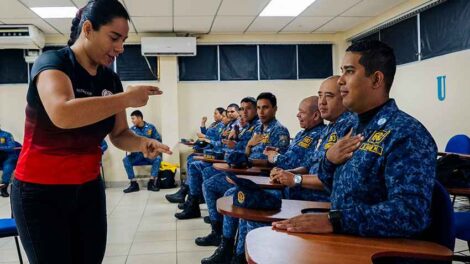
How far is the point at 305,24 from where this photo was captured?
7.07 metres

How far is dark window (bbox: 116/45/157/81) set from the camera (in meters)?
7.73

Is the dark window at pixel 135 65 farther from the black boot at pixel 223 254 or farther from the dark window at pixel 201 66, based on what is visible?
the black boot at pixel 223 254

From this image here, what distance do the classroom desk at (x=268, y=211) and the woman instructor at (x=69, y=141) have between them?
62 centimetres

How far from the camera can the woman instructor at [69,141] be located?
1.16 meters

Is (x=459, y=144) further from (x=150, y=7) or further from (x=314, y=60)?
(x=150, y=7)

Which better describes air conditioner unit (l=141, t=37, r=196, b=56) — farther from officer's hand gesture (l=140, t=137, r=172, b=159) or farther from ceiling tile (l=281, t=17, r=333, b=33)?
officer's hand gesture (l=140, t=137, r=172, b=159)

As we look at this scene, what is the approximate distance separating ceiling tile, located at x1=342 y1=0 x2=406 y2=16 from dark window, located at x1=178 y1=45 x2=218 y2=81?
2.74 meters

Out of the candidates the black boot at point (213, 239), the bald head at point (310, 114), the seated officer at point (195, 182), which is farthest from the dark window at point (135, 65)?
the bald head at point (310, 114)

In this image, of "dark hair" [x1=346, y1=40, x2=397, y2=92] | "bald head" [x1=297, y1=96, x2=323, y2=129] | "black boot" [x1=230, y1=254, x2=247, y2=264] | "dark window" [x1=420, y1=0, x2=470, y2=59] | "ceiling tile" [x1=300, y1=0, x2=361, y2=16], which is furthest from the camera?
"ceiling tile" [x1=300, y1=0, x2=361, y2=16]

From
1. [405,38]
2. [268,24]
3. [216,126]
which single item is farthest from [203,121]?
[405,38]

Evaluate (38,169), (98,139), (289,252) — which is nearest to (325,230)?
(289,252)

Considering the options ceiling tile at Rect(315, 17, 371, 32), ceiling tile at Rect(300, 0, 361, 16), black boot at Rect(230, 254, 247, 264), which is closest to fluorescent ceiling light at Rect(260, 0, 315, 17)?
ceiling tile at Rect(300, 0, 361, 16)

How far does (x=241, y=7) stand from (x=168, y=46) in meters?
2.00

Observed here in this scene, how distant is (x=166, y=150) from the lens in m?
1.56
